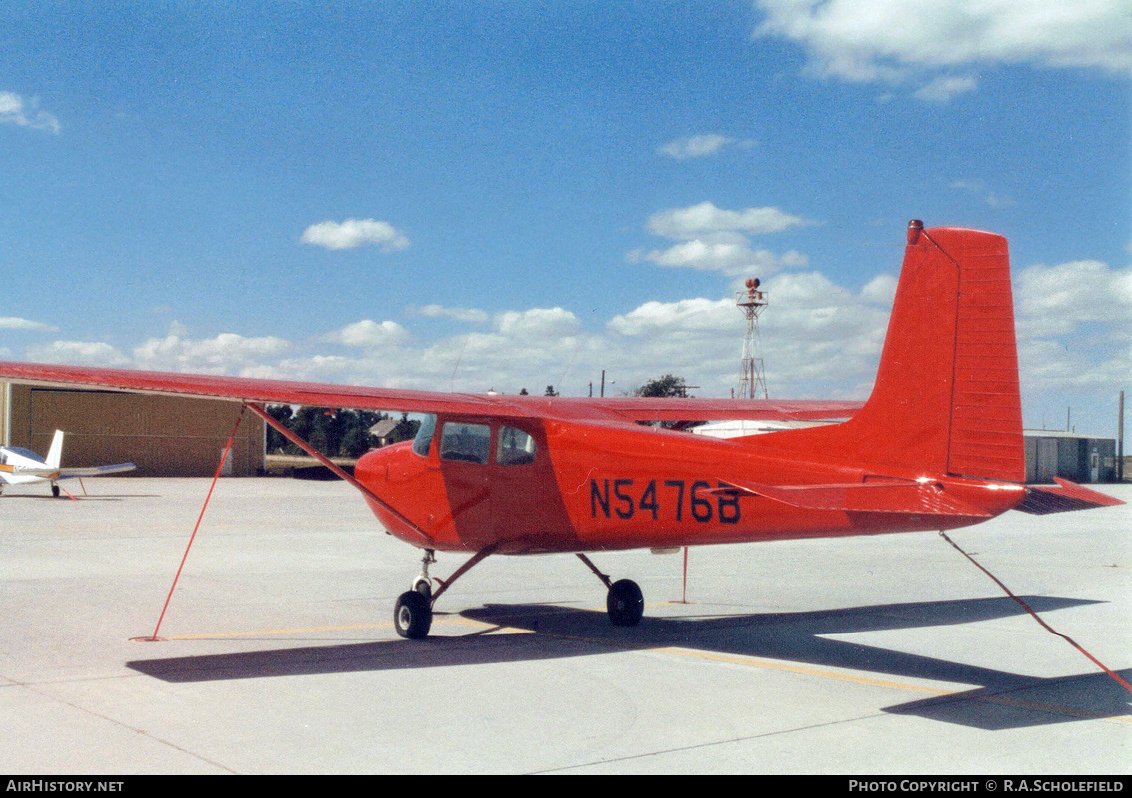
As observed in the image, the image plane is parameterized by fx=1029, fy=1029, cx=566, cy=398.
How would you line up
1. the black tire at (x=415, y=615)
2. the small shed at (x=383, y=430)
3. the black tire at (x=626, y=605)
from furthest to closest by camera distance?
the small shed at (x=383, y=430), the black tire at (x=626, y=605), the black tire at (x=415, y=615)

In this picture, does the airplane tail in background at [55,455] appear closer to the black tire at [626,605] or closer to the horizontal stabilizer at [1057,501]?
the black tire at [626,605]

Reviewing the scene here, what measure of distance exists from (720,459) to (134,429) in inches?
2076

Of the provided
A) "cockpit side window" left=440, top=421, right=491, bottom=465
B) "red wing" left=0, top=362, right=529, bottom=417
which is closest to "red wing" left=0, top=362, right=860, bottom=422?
"red wing" left=0, top=362, right=529, bottom=417

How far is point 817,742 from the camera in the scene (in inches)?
241

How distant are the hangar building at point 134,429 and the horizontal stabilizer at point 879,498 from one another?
48.3 m

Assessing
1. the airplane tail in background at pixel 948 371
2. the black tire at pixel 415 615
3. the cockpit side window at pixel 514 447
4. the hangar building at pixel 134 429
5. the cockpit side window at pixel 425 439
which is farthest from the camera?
the hangar building at pixel 134 429

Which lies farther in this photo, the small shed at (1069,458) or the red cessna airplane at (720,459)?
the small shed at (1069,458)

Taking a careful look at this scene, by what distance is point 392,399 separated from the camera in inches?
364

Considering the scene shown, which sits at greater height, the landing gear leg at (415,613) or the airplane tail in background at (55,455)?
the airplane tail in background at (55,455)

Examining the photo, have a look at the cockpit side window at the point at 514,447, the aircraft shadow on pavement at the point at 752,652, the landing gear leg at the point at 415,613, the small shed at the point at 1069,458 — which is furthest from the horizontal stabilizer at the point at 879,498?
the small shed at the point at 1069,458

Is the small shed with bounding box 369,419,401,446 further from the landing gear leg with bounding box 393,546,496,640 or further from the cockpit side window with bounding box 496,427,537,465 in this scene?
the cockpit side window with bounding box 496,427,537,465

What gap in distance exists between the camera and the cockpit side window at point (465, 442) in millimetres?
9711

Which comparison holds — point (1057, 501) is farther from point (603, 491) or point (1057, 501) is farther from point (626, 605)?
point (626, 605)
